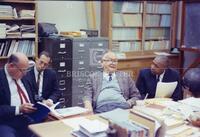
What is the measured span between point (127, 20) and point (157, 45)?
732mm

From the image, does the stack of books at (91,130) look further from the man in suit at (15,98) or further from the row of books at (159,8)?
the row of books at (159,8)

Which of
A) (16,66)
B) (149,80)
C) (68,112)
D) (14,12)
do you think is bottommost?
(68,112)

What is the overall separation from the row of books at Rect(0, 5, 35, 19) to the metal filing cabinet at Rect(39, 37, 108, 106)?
1.28ft

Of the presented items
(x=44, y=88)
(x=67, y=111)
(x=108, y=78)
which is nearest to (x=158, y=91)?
(x=108, y=78)

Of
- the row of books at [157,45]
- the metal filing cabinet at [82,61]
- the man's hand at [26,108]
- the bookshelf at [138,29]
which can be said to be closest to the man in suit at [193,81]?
the man's hand at [26,108]

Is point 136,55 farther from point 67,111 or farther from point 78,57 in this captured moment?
point 67,111

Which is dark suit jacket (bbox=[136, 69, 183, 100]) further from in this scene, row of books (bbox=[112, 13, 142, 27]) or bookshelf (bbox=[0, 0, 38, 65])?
row of books (bbox=[112, 13, 142, 27])

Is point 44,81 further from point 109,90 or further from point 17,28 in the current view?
point 17,28

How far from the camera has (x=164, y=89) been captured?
269 cm

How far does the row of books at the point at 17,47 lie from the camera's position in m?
3.74

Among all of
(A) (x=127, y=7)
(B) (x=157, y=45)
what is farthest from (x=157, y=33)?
(A) (x=127, y=7)

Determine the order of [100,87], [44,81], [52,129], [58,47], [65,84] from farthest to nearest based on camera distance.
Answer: [65,84] < [58,47] < [44,81] < [100,87] < [52,129]

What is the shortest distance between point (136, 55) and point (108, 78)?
207 cm

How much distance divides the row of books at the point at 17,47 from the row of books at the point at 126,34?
1.34m
